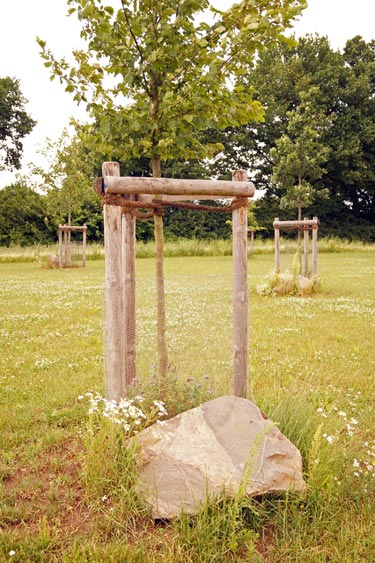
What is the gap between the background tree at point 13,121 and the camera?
186 ft

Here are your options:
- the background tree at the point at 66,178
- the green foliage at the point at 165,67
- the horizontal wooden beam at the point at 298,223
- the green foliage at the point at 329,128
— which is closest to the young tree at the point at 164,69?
the green foliage at the point at 165,67

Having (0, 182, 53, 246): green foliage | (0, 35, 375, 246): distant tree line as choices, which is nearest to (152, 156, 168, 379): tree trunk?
(0, 182, 53, 246): green foliage

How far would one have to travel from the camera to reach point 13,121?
58.1 metres

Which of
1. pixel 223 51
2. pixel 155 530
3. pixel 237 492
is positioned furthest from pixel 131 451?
pixel 223 51

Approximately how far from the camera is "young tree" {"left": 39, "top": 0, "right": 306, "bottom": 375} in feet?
14.3

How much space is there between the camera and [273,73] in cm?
5734

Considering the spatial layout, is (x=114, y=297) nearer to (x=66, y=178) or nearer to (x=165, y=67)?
(x=165, y=67)

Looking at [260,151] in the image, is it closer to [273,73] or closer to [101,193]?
[273,73]

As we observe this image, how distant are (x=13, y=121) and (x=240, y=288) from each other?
6025 cm

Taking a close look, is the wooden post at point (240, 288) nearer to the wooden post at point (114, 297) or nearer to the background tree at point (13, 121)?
the wooden post at point (114, 297)

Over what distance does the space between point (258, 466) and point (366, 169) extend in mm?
57686

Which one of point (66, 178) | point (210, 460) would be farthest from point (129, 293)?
point (66, 178)

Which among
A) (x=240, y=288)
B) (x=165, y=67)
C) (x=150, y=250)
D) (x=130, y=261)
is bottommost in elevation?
(x=150, y=250)

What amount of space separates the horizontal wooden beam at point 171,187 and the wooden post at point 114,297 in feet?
0.72
